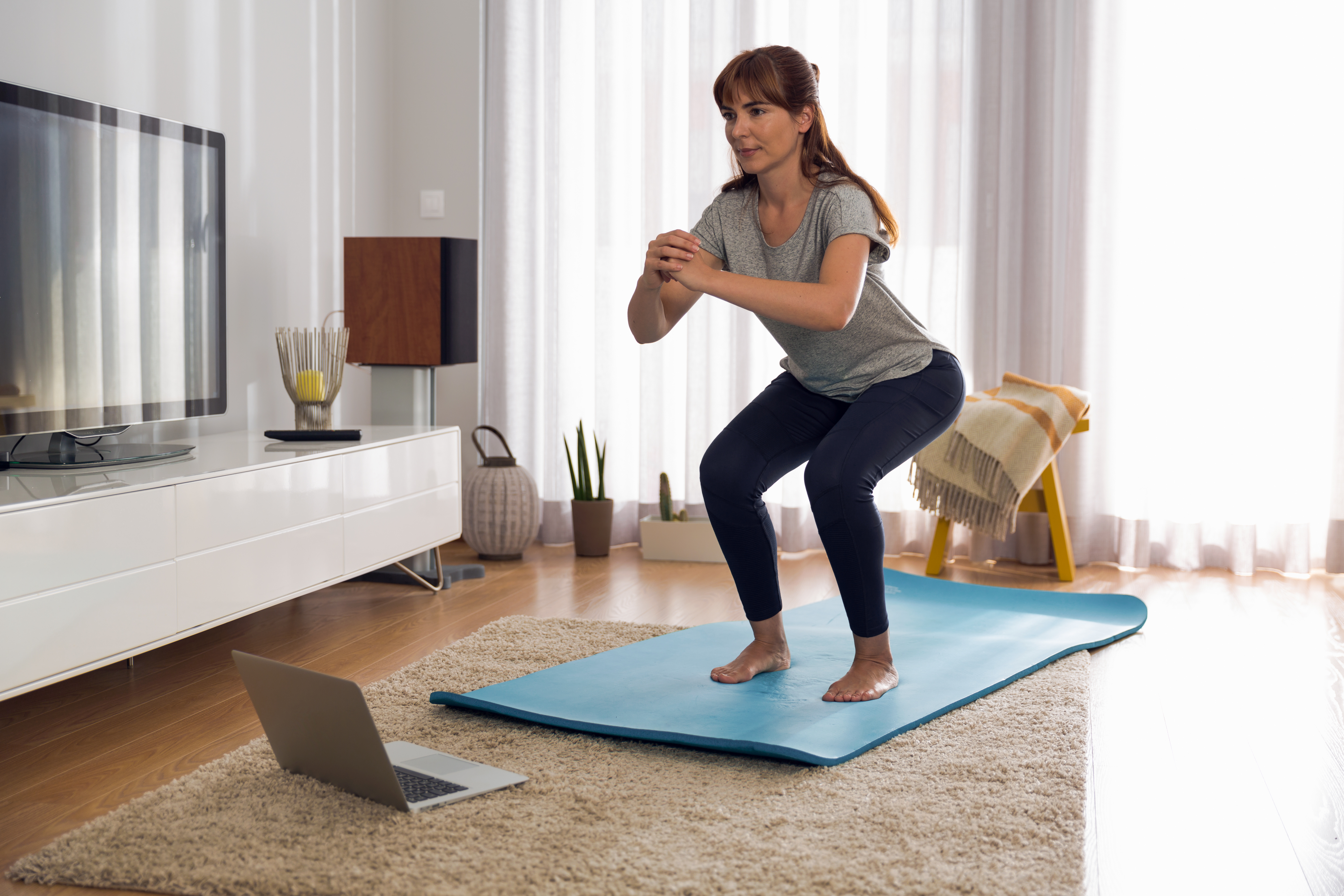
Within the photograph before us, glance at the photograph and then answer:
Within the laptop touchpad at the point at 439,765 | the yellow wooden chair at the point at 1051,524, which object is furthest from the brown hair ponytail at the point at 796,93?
the yellow wooden chair at the point at 1051,524

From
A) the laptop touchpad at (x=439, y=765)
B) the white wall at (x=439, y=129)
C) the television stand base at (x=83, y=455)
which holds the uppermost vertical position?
the white wall at (x=439, y=129)

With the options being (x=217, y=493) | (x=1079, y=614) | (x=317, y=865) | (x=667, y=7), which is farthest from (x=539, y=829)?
(x=667, y=7)

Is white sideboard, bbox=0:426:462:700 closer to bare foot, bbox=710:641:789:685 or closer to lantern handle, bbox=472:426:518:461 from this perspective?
lantern handle, bbox=472:426:518:461

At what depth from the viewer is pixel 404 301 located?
11.1 feet

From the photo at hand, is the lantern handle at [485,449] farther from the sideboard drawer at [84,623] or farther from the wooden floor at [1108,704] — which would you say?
the sideboard drawer at [84,623]

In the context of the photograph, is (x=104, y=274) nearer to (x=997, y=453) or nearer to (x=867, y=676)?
(x=867, y=676)

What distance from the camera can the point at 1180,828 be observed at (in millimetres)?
1596

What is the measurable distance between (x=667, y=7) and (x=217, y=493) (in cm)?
255

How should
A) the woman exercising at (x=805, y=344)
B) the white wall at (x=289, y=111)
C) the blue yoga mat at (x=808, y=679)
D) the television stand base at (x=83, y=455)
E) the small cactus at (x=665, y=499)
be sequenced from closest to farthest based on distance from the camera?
the blue yoga mat at (x=808, y=679)
the woman exercising at (x=805, y=344)
the television stand base at (x=83, y=455)
the white wall at (x=289, y=111)
the small cactus at (x=665, y=499)

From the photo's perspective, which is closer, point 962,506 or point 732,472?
point 732,472

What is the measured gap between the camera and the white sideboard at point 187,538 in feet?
5.90

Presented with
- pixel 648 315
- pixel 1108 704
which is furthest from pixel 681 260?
pixel 1108 704

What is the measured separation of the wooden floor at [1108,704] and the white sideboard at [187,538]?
0.54 ft

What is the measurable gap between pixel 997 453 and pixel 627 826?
215 centimetres
